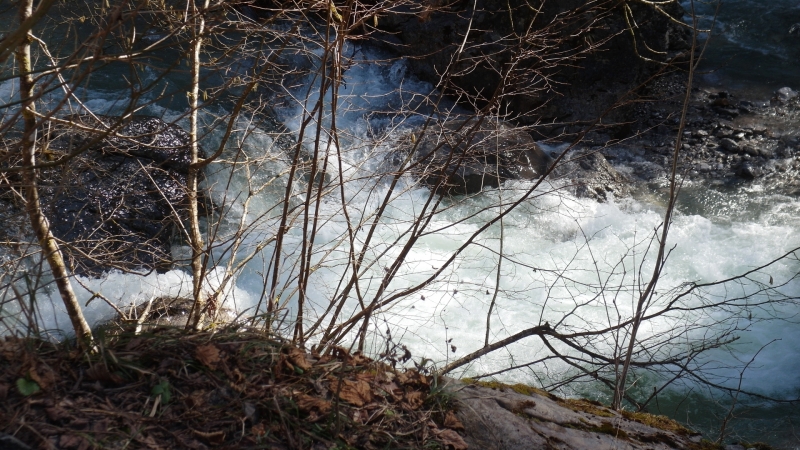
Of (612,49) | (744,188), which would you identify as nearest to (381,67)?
(612,49)

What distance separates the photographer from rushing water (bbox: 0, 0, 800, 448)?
5.02 m

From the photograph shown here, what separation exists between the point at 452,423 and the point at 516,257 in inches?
183

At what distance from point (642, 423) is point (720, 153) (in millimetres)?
7581

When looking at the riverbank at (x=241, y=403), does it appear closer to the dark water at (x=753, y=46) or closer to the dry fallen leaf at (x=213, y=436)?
the dry fallen leaf at (x=213, y=436)

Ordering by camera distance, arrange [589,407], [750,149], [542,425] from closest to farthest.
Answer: [542,425] → [589,407] → [750,149]

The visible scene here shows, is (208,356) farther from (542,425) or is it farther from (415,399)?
(542,425)

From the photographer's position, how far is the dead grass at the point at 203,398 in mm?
1889

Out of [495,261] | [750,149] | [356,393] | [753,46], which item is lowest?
[356,393]

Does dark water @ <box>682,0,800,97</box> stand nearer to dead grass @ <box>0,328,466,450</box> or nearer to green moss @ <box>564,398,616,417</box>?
green moss @ <box>564,398,616,417</box>

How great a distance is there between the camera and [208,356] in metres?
2.17

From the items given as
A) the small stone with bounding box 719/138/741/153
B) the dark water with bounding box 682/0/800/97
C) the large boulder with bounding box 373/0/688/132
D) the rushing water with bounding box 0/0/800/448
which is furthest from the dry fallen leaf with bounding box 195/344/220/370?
the dark water with bounding box 682/0/800/97

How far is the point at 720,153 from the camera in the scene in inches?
367

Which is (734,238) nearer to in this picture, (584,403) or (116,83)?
(584,403)

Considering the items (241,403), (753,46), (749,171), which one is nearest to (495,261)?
(241,403)
